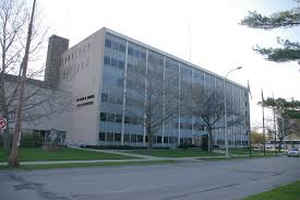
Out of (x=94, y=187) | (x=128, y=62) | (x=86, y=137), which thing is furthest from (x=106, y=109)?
(x=94, y=187)

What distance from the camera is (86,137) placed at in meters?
41.1

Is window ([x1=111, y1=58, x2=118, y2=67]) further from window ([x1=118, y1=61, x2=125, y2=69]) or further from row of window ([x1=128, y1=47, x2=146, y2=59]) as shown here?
row of window ([x1=128, y1=47, x2=146, y2=59])

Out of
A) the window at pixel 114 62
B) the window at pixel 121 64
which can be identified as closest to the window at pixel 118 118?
the window at pixel 121 64

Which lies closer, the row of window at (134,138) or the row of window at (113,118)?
the row of window at (134,138)

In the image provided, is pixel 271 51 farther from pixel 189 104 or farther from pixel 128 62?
pixel 128 62

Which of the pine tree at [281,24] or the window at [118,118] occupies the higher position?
the pine tree at [281,24]

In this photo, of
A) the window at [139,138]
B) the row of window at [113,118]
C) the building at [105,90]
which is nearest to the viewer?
the building at [105,90]

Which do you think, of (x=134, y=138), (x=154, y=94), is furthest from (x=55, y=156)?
(x=134, y=138)

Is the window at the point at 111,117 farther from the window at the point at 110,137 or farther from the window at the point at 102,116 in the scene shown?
the window at the point at 110,137

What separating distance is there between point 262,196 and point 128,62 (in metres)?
39.9

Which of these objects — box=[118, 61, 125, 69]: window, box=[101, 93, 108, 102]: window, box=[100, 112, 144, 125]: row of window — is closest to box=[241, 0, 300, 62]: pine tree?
box=[100, 112, 144, 125]: row of window

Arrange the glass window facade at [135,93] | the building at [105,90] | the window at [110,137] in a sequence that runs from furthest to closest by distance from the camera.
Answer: the window at [110,137] → the building at [105,90] → the glass window facade at [135,93]

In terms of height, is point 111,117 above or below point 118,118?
above

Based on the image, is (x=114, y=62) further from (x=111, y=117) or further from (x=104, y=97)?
(x=111, y=117)
